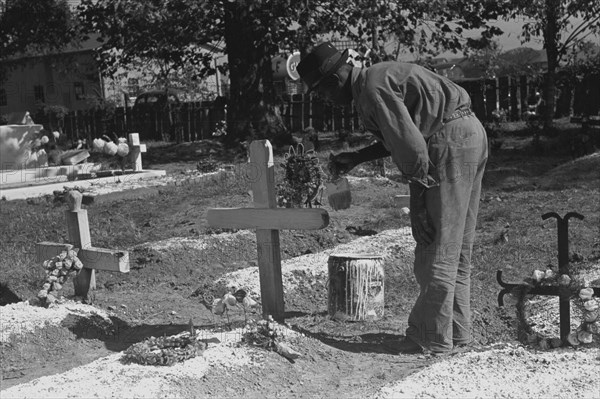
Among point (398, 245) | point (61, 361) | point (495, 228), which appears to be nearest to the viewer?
point (61, 361)

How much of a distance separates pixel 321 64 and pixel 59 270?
2.50 m

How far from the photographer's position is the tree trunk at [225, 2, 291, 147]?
57.9ft

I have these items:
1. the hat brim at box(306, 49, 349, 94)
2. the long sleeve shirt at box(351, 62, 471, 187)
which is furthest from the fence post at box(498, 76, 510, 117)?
the hat brim at box(306, 49, 349, 94)

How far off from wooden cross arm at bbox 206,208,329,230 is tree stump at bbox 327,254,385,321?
0.64m

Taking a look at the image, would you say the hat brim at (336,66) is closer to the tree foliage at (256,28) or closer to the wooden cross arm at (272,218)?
the wooden cross arm at (272,218)

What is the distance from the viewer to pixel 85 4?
56.9 ft

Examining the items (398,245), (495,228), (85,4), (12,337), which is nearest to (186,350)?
(12,337)

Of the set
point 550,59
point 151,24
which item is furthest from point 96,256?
point 550,59

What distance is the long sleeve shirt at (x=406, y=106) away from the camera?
172 inches

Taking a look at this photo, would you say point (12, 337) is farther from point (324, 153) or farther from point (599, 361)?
point (324, 153)

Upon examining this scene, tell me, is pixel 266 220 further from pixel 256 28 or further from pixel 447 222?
pixel 256 28

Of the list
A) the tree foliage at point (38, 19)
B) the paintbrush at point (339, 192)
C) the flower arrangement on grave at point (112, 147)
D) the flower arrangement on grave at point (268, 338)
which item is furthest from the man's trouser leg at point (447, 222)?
the tree foliage at point (38, 19)

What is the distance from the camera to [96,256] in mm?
5992

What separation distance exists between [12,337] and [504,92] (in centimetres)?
1804
